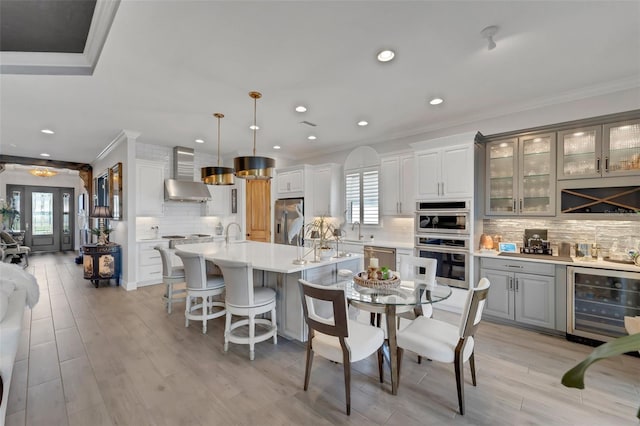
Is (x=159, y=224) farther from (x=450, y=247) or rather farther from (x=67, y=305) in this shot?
(x=450, y=247)

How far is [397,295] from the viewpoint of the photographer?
7.57 feet

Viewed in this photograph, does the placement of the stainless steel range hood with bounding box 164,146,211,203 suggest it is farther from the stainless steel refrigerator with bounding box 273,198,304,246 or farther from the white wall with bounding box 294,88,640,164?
the white wall with bounding box 294,88,640,164

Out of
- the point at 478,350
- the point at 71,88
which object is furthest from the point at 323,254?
the point at 71,88

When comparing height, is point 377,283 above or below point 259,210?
below

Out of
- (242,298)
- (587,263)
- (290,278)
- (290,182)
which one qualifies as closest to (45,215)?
(290,182)

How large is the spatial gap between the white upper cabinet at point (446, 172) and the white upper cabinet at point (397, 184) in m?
0.30

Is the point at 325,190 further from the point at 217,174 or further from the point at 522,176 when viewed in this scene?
the point at 522,176

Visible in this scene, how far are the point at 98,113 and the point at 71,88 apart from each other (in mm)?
853

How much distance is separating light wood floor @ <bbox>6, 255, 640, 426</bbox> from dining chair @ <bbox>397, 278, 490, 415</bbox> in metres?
0.30

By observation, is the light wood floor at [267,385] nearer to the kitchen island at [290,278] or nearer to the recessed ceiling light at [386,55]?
the kitchen island at [290,278]

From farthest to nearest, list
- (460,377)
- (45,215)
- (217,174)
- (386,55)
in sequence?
(45,215), (217,174), (386,55), (460,377)

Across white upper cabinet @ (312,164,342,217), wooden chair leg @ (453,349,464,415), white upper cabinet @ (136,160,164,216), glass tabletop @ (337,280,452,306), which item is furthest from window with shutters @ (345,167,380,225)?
white upper cabinet @ (136,160,164,216)

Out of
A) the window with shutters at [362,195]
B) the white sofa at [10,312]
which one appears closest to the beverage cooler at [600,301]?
the window with shutters at [362,195]

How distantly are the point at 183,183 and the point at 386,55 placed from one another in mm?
4873
